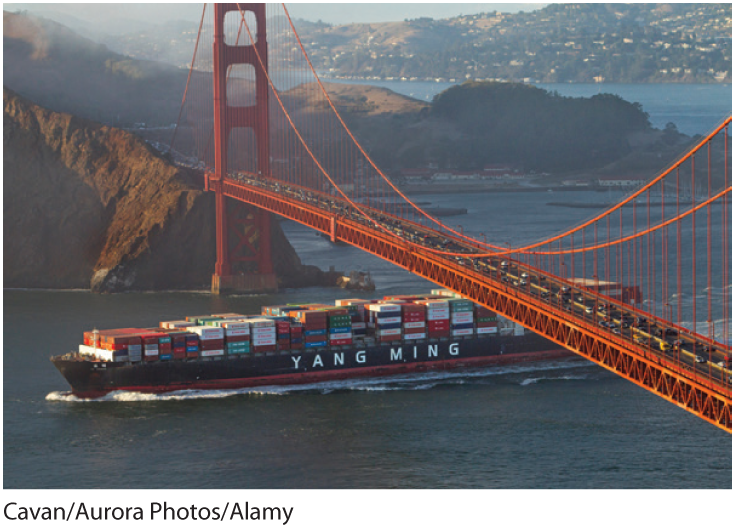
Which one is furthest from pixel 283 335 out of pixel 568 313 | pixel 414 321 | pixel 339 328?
pixel 568 313

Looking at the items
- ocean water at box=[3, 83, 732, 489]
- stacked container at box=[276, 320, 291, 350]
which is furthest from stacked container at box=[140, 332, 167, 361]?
stacked container at box=[276, 320, 291, 350]

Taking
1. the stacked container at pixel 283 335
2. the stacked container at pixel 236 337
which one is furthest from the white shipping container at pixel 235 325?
the stacked container at pixel 283 335

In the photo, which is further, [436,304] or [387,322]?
[436,304]

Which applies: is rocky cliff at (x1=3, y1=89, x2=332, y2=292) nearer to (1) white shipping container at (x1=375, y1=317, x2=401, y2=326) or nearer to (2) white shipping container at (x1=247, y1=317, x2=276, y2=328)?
(1) white shipping container at (x1=375, y1=317, x2=401, y2=326)

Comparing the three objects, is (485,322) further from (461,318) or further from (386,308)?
(386,308)

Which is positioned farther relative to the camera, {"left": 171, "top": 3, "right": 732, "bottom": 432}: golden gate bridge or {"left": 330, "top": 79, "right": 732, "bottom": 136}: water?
{"left": 330, "top": 79, "right": 732, "bottom": 136}: water

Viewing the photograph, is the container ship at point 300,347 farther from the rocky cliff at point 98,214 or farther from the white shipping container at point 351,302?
the rocky cliff at point 98,214
